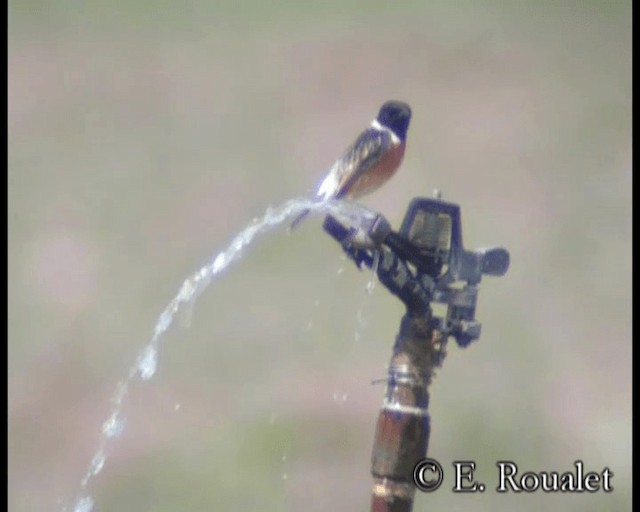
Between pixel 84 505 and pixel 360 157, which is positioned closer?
pixel 84 505

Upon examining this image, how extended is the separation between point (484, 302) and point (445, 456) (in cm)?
31

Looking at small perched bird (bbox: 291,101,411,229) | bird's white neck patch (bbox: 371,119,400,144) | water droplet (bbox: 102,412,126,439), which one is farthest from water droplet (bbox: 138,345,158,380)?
bird's white neck patch (bbox: 371,119,400,144)

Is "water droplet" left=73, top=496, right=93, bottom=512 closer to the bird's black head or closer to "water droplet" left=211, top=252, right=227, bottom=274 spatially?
"water droplet" left=211, top=252, right=227, bottom=274

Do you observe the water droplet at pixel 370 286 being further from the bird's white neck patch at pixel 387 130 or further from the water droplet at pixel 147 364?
the water droplet at pixel 147 364

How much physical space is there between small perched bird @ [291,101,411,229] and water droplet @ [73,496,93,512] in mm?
653

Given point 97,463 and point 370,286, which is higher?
point 370,286

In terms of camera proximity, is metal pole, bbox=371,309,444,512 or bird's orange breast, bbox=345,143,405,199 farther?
bird's orange breast, bbox=345,143,405,199

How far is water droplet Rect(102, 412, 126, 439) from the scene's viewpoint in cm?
258

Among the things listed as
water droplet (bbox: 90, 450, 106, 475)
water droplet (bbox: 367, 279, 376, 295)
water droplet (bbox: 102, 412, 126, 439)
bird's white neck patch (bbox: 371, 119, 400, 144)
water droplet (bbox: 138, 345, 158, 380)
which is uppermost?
bird's white neck patch (bbox: 371, 119, 400, 144)

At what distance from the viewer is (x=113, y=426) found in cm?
258

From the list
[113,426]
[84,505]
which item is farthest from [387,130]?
[84,505]

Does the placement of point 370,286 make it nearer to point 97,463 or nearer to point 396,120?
point 396,120

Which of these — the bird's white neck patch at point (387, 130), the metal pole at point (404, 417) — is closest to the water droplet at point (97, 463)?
the metal pole at point (404, 417)

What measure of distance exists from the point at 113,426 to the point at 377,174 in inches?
27.8
